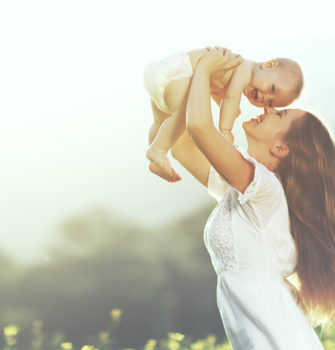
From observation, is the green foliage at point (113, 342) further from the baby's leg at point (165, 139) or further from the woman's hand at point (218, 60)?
the woman's hand at point (218, 60)

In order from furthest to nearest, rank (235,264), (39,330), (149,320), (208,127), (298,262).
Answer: (149,320)
(39,330)
(298,262)
(235,264)
(208,127)

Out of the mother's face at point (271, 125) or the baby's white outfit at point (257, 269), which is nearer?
the baby's white outfit at point (257, 269)

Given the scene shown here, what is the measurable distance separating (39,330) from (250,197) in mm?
2019

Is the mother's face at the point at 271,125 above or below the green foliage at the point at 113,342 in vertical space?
above

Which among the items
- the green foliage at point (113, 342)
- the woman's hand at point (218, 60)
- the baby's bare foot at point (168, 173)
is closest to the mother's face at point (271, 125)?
the woman's hand at point (218, 60)

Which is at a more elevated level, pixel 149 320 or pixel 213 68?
pixel 213 68

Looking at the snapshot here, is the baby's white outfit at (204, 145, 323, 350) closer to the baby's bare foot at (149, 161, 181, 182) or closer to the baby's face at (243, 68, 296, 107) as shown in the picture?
the baby's bare foot at (149, 161, 181, 182)

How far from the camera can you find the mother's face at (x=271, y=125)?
2449mm

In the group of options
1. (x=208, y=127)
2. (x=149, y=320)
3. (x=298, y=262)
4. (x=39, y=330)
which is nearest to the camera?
(x=208, y=127)

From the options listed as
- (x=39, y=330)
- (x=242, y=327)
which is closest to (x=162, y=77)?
(x=242, y=327)

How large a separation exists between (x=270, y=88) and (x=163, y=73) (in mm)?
430

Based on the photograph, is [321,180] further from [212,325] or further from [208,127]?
[212,325]

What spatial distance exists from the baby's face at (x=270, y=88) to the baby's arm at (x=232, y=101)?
0.25ft

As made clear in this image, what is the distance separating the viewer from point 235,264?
7.45 feet
